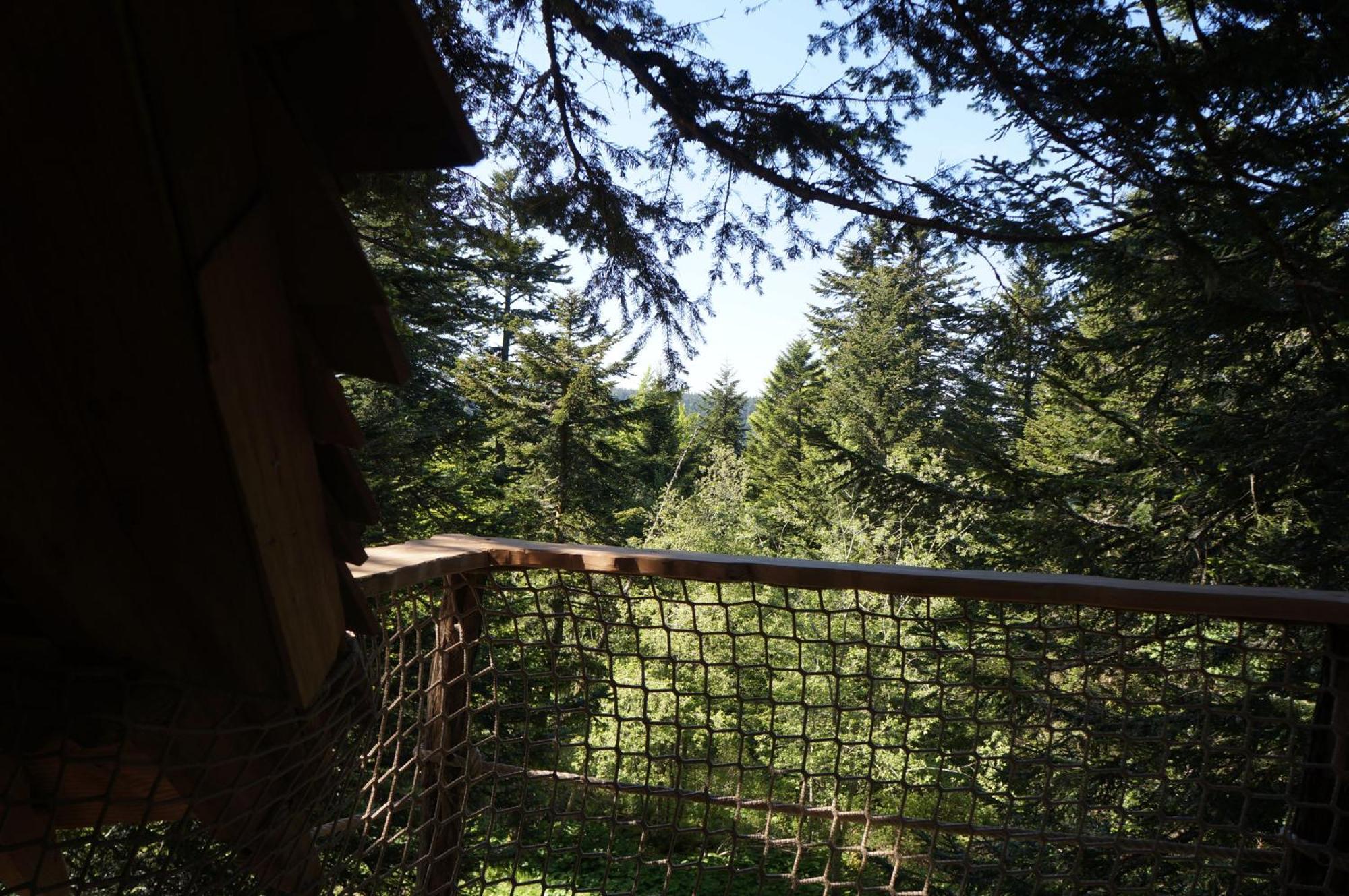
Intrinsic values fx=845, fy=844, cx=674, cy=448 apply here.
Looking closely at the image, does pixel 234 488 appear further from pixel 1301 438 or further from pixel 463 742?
pixel 1301 438

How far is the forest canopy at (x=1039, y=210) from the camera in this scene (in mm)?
2332

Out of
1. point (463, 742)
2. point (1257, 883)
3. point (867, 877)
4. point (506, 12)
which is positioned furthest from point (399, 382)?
point (867, 877)

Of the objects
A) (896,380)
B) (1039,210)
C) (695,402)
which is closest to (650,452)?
(695,402)

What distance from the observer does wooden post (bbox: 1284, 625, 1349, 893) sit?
4.26 ft

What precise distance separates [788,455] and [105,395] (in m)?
17.6

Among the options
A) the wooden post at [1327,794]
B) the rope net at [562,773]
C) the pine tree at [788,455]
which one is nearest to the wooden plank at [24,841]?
the rope net at [562,773]

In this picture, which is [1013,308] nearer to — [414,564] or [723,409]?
[414,564]

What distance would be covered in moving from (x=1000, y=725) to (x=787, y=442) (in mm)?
16884

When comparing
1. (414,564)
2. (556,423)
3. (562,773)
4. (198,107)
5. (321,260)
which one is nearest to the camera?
(198,107)

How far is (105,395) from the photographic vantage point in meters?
0.41

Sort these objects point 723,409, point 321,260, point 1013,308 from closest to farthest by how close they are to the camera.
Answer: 1. point 321,260
2. point 1013,308
3. point 723,409

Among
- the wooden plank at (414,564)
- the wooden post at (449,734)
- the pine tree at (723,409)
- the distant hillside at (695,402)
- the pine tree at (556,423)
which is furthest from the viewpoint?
the pine tree at (723,409)

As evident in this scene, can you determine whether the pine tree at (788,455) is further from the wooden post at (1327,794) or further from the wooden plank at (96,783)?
the wooden plank at (96,783)

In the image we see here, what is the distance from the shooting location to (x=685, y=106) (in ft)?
7.79
